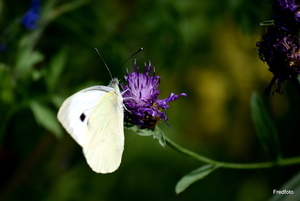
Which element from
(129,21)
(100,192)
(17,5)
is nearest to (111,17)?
(129,21)

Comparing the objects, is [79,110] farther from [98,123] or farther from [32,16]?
[32,16]

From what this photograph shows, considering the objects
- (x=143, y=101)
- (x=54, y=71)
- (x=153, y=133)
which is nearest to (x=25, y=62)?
(x=54, y=71)

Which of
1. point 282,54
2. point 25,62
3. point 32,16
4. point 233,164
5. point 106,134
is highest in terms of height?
point 32,16

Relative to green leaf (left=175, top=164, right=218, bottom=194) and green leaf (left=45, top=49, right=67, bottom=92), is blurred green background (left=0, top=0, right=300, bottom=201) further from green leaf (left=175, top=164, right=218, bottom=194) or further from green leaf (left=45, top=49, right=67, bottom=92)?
green leaf (left=175, top=164, right=218, bottom=194)

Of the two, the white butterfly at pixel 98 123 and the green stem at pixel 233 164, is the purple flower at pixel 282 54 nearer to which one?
the green stem at pixel 233 164

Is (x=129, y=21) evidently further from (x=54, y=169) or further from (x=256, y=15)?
(x=54, y=169)

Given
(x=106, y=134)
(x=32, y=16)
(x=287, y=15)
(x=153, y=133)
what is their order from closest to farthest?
(x=287, y=15) → (x=153, y=133) → (x=106, y=134) → (x=32, y=16)
